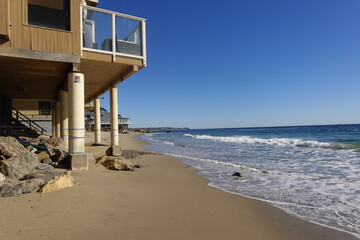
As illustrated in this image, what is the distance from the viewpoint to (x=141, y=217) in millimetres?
4074

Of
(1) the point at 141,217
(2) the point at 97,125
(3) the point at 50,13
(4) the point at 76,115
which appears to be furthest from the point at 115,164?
(2) the point at 97,125

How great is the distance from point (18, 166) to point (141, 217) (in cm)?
366

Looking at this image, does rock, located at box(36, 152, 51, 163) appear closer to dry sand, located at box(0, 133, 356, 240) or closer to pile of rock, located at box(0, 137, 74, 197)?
pile of rock, located at box(0, 137, 74, 197)

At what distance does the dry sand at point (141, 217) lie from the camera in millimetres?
3453

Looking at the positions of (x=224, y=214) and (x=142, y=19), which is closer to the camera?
(x=224, y=214)

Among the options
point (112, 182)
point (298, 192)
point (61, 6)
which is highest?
point (61, 6)

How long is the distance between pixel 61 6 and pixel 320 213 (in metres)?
9.32

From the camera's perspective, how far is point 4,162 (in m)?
5.64

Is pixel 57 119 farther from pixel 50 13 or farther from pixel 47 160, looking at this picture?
pixel 50 13

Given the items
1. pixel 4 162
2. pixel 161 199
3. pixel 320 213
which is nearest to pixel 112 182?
pixel 161 199

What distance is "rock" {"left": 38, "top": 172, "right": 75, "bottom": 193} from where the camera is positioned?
4.93 m

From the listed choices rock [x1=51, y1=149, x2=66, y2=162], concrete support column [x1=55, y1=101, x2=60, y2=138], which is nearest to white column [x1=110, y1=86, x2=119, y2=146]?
rock [x1=51, y1=149, x2=66, y2=162]

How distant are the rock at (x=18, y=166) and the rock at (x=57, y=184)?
1163 millimetres

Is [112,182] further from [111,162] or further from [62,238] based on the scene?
[62,238]
